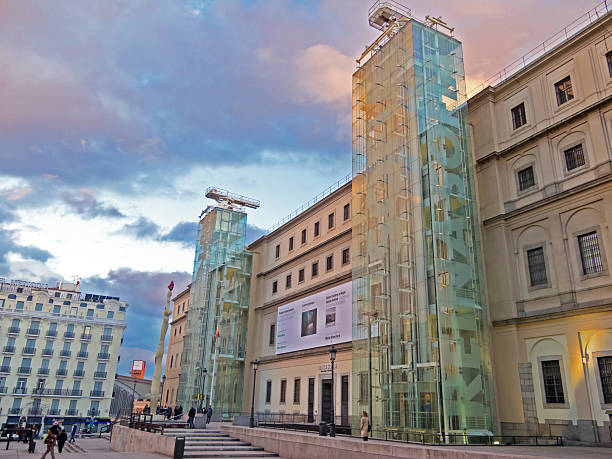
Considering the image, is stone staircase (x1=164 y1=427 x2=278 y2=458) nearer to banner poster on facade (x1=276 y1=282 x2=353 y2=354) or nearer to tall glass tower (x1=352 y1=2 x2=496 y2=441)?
tall glass tower (x1=352 y1=2 x2=496 y2=441)

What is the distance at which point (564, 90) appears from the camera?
22.7 meters

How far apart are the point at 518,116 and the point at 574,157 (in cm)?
416

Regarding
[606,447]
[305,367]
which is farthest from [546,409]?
[305,367]

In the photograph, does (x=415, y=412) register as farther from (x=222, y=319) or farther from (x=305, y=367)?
(x=222, y=319)

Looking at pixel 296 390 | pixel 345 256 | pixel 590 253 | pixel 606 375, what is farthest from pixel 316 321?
pixel 606 375

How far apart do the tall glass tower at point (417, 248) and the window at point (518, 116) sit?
2494 millimetres

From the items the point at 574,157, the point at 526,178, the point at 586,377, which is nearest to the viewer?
the point at 586,377

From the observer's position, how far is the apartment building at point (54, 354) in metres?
64.8

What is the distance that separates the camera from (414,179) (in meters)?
25.3

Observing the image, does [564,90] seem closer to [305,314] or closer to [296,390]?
[305,314]

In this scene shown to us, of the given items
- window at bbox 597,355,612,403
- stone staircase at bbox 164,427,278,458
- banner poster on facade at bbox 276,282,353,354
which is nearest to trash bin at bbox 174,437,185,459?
stone staircase at bbox 164,427,278,458

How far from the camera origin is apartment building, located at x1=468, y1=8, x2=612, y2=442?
1952cm

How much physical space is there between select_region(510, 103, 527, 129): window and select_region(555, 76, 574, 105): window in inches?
72.4

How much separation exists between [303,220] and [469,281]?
19.7 m
